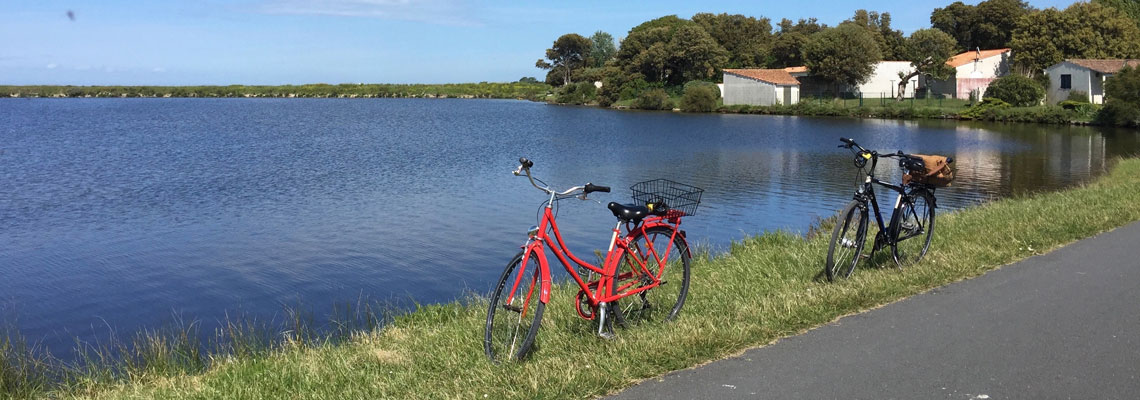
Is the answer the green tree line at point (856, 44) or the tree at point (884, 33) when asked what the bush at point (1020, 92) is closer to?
the green tree line at point (856, 44)

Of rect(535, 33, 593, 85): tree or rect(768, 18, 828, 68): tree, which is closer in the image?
rect(768, 18, 828, 68): tree

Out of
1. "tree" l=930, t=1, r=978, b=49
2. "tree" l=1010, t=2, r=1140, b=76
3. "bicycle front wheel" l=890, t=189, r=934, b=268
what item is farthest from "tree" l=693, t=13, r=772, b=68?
"bicycle front wheel" l=890, t=189, r=934, b=268

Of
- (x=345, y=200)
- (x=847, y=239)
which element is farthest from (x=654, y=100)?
(x=847, y=239)

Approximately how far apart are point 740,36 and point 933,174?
104m

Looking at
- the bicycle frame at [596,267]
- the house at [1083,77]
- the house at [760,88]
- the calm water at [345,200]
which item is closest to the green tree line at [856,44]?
the house at [760,88]

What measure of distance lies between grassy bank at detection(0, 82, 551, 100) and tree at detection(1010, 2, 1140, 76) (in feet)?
259

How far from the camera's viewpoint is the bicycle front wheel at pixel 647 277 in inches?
268

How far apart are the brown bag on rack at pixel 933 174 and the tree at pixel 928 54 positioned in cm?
7509

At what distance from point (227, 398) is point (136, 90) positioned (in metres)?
179

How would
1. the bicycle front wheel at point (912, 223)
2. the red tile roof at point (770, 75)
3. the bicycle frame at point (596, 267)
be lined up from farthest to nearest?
1. the red tile roof at point (770, 75)
2. the bicycle front wheel at point (912, 223)
3. the bicycle frame at point (596, 267)

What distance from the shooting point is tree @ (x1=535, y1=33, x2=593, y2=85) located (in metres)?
135

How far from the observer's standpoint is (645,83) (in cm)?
9612

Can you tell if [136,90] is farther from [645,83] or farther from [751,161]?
[751,161]

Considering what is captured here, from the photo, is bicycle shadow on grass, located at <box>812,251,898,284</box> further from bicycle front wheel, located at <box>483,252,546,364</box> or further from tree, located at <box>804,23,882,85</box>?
tree, located at <box>804,23,882,85</box>
